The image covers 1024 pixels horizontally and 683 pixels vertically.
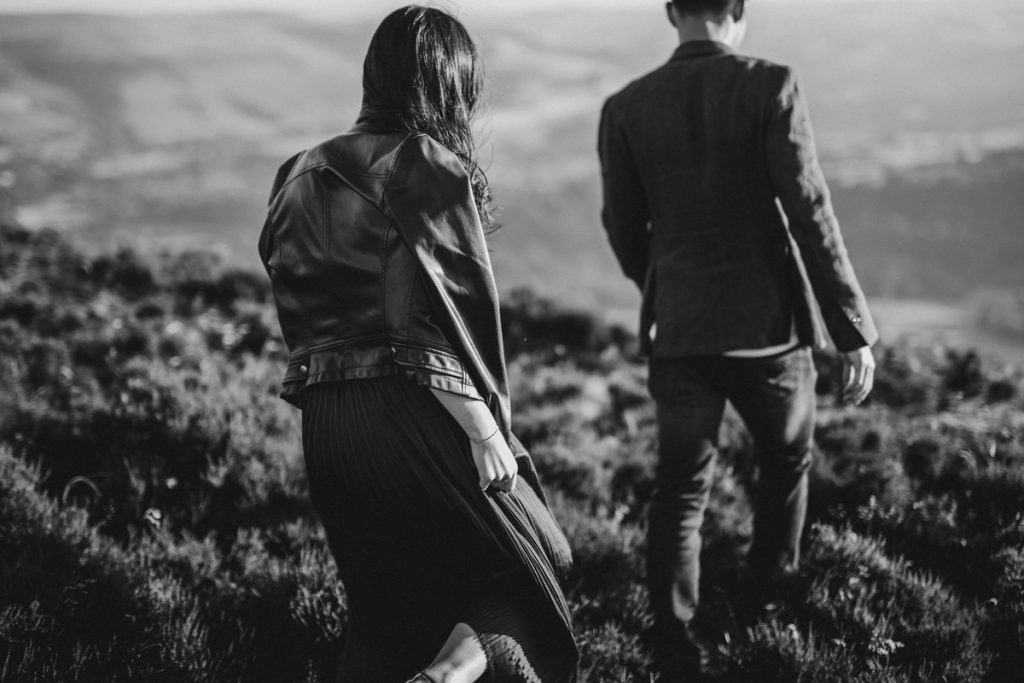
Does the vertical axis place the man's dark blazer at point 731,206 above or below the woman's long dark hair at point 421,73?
below

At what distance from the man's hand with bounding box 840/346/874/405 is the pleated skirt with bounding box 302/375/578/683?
3.73 feet

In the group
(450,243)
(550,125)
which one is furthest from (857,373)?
(550,125)

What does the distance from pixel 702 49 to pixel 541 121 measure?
2769 cm

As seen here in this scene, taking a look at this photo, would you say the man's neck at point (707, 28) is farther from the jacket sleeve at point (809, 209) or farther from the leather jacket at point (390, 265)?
the leather jacket at point (390, 265)

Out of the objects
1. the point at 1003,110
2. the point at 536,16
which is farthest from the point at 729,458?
the point at 536,16

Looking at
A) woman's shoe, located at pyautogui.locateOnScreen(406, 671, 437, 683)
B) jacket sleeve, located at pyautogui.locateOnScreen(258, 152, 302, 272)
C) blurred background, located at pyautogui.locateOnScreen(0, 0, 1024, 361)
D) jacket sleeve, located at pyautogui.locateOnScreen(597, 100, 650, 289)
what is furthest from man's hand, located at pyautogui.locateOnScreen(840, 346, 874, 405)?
blurred background, located at pyautogui.locateOnScreen(0, 0, 1024, 361)

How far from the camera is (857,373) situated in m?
2.45

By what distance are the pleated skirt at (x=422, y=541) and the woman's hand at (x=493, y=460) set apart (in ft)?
0.10

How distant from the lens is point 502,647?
1841mm

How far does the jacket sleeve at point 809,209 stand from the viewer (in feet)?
7.52

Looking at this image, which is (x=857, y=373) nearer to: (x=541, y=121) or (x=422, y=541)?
(x=422, y=541)

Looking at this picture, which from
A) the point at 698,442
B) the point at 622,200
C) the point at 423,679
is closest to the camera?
the point at 423,679

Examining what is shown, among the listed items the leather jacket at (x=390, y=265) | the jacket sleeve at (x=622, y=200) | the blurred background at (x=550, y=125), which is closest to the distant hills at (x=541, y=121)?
Result: the blurred background at (x=550, y=125)

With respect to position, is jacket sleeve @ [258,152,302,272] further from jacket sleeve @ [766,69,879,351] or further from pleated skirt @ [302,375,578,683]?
jacket sleeve @ [766,69,879,351]
